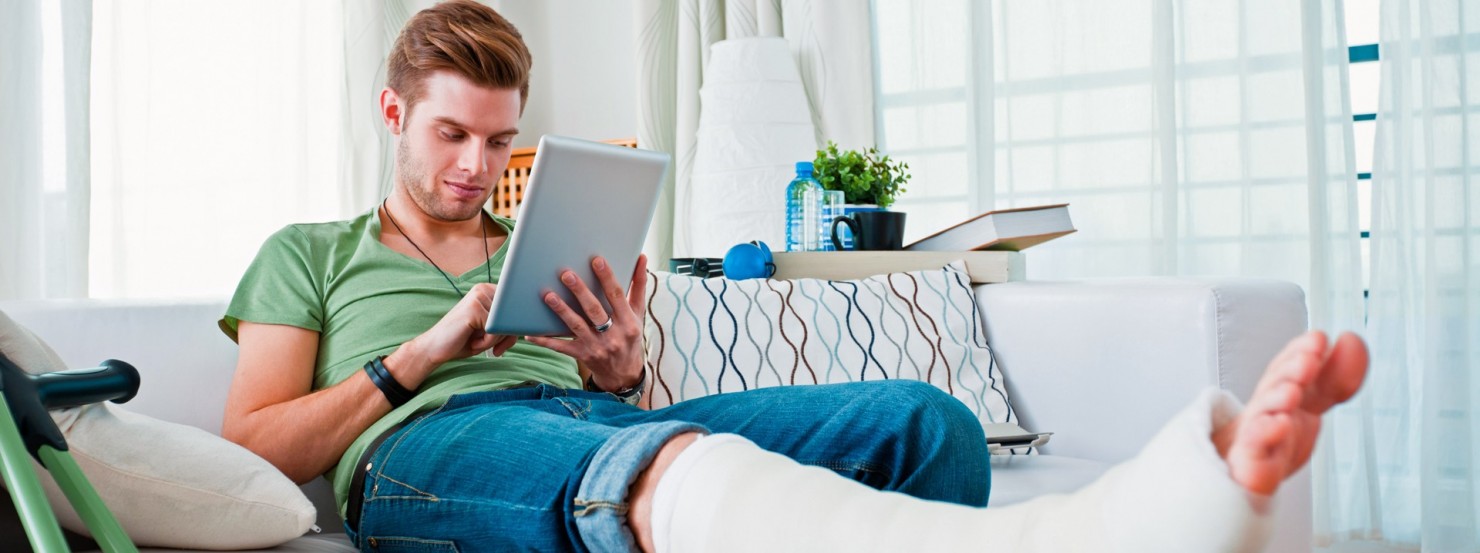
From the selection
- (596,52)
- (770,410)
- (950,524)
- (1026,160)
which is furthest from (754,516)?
(596,52)

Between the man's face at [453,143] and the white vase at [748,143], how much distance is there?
39.6 inches

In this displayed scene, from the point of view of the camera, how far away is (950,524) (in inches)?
24.7

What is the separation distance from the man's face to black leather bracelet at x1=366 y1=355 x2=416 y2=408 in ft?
0.88

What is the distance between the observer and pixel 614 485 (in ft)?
2.49

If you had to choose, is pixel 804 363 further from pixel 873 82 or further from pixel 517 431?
pixel 873 82

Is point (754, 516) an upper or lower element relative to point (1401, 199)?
lower

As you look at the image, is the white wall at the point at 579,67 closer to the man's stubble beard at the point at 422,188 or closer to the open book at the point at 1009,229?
the open book at the point at 1009,229

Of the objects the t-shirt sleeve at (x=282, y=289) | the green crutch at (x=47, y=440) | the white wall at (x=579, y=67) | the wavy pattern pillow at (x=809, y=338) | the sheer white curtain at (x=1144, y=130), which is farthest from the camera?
the white wall at (x=579, y=67)

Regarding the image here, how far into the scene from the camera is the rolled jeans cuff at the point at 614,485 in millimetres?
759

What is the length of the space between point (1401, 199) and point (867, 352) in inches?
50.6

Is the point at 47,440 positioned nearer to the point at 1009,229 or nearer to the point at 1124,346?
the point at 1124,346

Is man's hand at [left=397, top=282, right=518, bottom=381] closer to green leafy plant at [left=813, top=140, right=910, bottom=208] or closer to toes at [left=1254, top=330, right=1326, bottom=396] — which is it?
toes at [left=1254, top=330, right=1326, bottom=396]

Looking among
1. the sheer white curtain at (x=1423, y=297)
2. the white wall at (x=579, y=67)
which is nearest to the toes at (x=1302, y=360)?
the sheer white curtain at (x=1423, y=297)

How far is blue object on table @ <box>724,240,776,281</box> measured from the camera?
1.79 meters
